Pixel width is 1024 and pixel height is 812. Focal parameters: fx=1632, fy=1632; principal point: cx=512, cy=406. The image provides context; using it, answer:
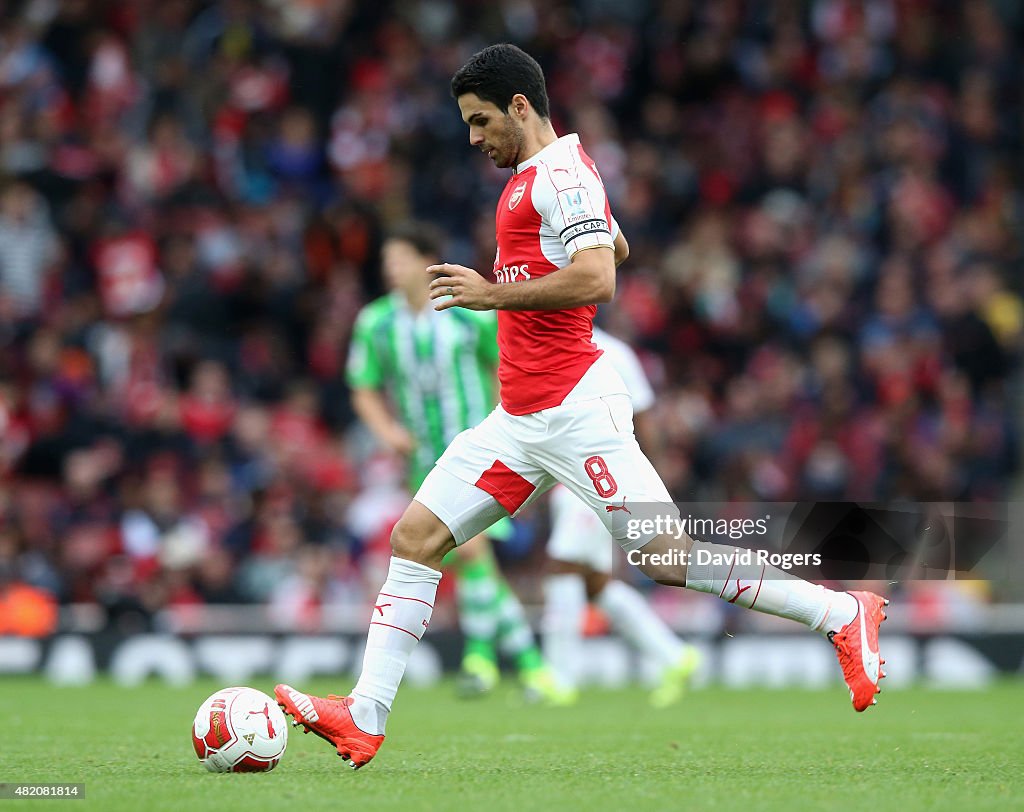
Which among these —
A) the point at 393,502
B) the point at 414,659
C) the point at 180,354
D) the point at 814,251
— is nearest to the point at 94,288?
the point at 180,354

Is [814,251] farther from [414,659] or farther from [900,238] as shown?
[414,659]


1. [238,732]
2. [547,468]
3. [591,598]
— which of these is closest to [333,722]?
[238,732]

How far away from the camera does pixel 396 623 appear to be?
19.5 feet

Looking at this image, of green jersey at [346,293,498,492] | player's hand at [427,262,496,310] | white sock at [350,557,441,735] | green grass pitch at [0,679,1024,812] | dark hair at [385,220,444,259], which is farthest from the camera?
green jersey at [346,293,498,492]

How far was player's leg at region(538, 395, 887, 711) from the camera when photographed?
5.76 meters

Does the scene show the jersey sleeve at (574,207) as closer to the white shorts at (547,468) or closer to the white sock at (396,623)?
the white shorts at (547,468)

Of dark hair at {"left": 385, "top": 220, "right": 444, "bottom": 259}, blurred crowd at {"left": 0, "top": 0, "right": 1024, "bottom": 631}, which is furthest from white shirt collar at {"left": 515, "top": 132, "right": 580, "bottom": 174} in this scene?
blurred crowd at {"left": 0, "top": 0, "right": 1024, "bottom": 631}

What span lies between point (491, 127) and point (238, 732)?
91.6 inches

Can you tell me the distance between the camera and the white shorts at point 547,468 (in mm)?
5789

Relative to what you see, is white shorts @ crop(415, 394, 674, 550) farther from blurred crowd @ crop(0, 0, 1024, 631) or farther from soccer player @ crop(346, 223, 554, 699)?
blurred crowd @ crop(0, 0, 1024, 631)

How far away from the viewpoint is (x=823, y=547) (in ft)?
28.2

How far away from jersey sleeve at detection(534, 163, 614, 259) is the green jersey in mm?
4235

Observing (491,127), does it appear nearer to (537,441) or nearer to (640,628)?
(537,441)

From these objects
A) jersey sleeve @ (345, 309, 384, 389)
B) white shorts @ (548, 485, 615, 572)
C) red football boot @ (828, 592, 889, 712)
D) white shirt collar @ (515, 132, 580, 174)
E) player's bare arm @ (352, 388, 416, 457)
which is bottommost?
red football boot @ (828, 592, 889, 712)
